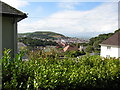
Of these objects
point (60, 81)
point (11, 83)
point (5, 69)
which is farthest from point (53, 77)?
point (5, 69)

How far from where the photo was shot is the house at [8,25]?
17.6 feet

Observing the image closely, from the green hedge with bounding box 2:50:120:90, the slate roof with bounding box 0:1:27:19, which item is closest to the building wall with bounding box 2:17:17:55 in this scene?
the slate roof with bounding box 0:1:27:19

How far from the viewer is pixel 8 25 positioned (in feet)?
18.6

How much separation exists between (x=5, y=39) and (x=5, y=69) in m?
3.14

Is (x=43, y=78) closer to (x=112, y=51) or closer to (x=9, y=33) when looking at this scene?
(x=9, y=33)

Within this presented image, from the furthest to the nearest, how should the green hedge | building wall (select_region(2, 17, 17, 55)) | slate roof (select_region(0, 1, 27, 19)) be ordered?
1. building wall (select_region(2, 17, 17, 55))
2. slate roof (select_region(0, 1, 27, 19))
3. the green hedge

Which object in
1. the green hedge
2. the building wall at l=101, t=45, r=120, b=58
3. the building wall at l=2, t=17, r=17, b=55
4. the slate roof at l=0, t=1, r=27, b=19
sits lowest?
the building wall at l=101, t=45, r=120, b=58

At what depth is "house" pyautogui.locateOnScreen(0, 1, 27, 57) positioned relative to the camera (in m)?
5.37

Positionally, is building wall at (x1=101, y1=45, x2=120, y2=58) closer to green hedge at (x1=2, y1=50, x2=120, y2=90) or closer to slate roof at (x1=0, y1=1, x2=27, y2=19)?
slate roof at (x1=0, y1=1, x2=27, y2=19)

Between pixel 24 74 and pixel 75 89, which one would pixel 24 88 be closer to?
pixel 24 74

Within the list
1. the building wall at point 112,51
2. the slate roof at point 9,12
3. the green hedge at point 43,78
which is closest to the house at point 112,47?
the building wall at point 112,51

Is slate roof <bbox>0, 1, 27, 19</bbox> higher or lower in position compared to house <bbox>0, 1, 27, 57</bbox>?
higher

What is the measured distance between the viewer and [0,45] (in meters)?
5.34

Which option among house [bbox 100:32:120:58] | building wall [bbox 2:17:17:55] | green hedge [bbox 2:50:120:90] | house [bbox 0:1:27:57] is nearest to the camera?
green hedge [bbox 2:50:120:90]
